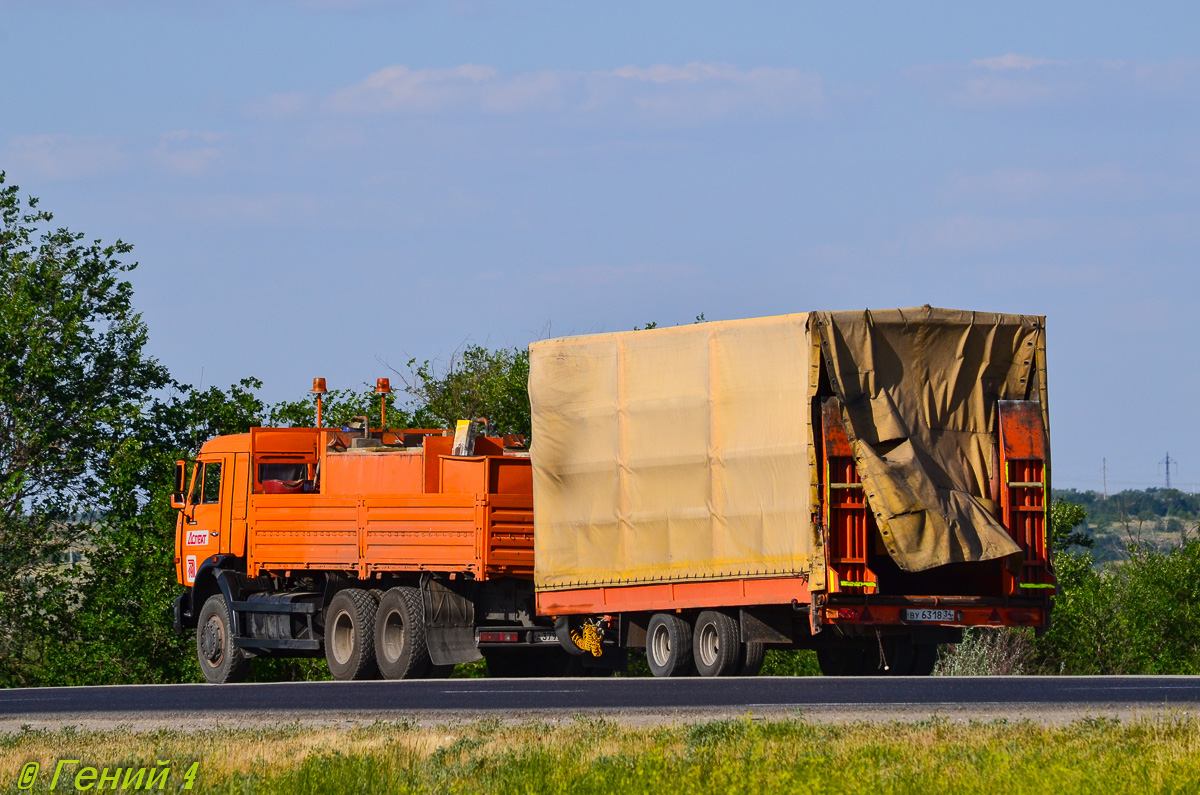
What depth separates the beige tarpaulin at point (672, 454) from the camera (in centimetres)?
1927

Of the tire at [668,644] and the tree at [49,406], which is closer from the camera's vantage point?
the tire at [668,644]

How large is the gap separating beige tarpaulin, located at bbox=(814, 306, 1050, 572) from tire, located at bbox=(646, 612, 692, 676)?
306 centimetres

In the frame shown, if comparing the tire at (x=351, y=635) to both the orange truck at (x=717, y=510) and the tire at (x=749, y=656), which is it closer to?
the orange truck at (x=717, y=510)

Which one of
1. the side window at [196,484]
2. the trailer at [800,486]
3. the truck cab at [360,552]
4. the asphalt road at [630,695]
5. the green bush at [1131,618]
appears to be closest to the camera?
the asphalt road at [630,695]

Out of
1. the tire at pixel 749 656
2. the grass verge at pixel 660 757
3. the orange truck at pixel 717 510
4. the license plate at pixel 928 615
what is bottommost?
the grass verge at pixel 660 757

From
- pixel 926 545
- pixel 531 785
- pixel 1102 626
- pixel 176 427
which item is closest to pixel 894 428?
pixel 926 545

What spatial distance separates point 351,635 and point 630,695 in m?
8.28

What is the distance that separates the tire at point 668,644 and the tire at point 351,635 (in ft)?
14.0

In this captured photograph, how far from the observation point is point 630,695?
647 inches

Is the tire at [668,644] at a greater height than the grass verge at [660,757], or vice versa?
the tire at [668,644]

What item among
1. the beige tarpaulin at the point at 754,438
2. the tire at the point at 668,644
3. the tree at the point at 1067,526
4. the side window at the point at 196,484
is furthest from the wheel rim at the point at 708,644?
the tree at the point at 1067,526

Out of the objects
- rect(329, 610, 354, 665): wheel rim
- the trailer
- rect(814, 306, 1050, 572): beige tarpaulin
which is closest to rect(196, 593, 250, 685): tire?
rect(329, 610, 354, 665): wheel rim

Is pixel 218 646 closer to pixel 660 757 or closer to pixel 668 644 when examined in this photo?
pixel 668 644

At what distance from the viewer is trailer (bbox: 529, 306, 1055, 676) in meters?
18.8
